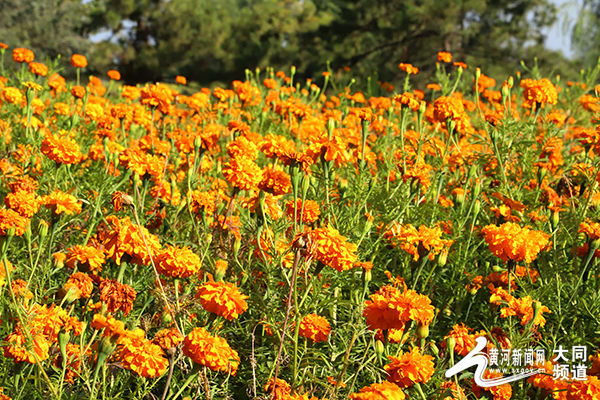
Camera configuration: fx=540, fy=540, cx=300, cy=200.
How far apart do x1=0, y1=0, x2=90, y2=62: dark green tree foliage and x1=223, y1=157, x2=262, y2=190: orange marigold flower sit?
59.5ft

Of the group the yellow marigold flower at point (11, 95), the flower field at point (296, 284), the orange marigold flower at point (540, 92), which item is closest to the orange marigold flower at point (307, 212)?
the flower field at point (296, 284)

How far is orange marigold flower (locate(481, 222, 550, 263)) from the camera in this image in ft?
5.65

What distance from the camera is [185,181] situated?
2680 millimetres

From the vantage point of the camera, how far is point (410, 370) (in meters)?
1.30

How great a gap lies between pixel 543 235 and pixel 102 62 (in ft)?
68.7

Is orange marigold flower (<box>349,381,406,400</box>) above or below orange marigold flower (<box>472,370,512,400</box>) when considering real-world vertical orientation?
above

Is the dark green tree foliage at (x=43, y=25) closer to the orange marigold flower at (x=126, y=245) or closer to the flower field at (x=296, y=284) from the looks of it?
the flower field at (x=296, y=284)

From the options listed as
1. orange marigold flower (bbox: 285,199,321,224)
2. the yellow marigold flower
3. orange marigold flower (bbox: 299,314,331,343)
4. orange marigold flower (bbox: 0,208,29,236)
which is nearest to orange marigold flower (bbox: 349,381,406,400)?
orange marigold flower (bbox: 299,314,331,343)

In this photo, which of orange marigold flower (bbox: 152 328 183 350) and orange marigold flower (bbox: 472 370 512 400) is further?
orange marigold flower (bbox: 472 370 512 400)

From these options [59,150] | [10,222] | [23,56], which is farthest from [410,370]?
[23,56]

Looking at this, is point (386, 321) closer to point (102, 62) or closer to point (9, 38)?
point (9, 38)

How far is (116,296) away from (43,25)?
65.3 feet

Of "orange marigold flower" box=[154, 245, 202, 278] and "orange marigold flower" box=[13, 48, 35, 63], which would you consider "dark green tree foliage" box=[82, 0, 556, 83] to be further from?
"orange marigold flower" box=[154, 245, 202, 278]

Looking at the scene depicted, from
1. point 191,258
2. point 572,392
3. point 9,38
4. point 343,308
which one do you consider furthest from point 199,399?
point 9,38
